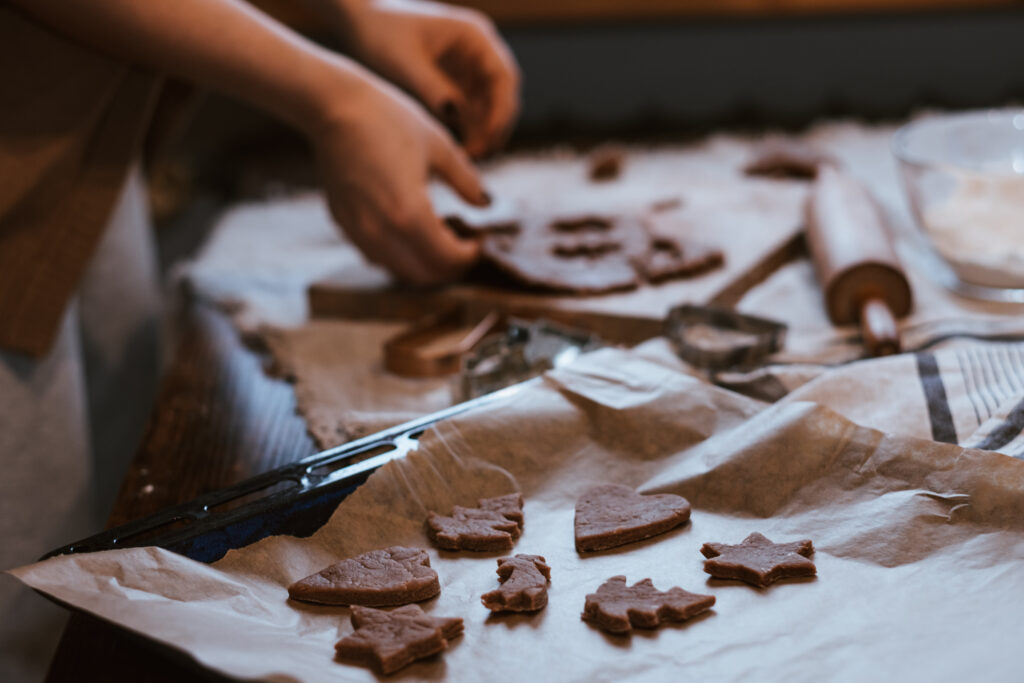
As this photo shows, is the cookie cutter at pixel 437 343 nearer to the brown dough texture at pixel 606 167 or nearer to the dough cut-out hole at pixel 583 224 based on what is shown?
the dough cut-out hole at pixel 583 224

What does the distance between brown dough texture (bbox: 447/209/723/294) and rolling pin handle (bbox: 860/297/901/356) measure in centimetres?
26

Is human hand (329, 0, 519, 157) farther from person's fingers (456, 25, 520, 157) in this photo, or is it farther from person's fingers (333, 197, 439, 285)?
person's fingers (333, 197, 439, 285)

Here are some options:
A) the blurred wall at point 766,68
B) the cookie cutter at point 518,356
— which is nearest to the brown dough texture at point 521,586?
the cookie cutter at point 518,356

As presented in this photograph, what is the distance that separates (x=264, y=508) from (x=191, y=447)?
1.01ft

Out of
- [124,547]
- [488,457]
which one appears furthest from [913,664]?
[124,547]

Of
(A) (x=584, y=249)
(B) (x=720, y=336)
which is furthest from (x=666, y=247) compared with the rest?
(B) (x=720, y=336)

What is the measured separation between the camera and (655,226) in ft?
5.14

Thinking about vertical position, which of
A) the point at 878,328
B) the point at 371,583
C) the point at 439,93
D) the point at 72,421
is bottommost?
the point at 72,421

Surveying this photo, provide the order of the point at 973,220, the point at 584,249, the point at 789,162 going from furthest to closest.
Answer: the point at 789,162, the point at 584,249, the point at 973,220

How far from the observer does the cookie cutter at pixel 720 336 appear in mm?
1058

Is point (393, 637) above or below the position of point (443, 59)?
below

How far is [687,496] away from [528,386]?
0.62 ft

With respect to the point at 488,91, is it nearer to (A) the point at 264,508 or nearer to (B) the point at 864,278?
(B) the point at 864,278

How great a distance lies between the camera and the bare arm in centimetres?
98
